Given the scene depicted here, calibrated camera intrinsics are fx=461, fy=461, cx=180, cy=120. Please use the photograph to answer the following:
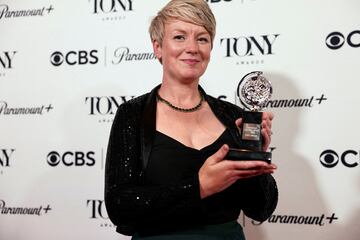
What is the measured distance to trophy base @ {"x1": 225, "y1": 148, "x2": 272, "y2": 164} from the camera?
0.94m

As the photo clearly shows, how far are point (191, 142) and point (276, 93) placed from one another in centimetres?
68

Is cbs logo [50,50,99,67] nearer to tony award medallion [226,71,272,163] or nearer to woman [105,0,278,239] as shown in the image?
woman [105,0,278,239]

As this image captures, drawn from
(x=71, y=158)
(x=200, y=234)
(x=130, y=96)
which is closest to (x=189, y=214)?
(x=200, y=234)

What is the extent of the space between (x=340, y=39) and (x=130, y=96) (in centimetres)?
82

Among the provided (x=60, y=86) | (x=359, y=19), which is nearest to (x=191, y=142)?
(x=359, y=19)

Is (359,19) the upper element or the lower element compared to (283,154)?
upper

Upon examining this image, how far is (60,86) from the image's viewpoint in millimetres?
1945

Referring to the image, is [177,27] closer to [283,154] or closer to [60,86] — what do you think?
[283,154]

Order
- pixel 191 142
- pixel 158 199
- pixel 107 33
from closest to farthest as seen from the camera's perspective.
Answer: pixel 158 199
pixel 191 142
pixel 107 33

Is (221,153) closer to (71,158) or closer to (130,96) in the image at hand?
(130,96)

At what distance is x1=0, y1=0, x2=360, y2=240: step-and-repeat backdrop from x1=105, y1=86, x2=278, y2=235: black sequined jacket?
53cm

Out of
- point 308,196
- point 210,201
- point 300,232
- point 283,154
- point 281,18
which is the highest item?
point 281,18

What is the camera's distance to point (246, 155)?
3.11ft

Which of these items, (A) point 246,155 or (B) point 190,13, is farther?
(B) point 190,13
